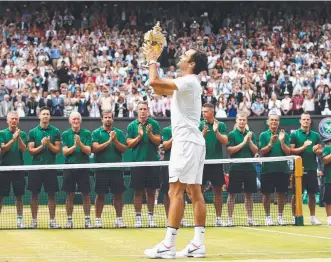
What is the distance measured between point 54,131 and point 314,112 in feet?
65.4

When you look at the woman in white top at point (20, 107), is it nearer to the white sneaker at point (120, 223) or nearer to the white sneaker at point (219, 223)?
the white sneaker at point (120, 223)

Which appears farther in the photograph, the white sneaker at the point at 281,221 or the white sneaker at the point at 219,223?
the white sneaker at the point at 281,221

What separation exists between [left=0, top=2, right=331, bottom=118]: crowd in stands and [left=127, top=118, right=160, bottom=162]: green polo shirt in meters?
15.0

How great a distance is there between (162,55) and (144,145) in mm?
24202

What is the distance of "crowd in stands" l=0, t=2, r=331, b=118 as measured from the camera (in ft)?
114

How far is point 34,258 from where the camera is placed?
11.9 m

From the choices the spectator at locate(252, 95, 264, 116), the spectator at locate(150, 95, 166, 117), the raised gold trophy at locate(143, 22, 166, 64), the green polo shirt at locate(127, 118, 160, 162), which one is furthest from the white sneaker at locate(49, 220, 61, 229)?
the spectator at locate(252, 95, 264, 116)

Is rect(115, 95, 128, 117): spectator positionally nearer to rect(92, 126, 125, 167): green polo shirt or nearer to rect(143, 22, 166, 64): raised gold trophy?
rect(92, 126, 125, 167): green polo shirt

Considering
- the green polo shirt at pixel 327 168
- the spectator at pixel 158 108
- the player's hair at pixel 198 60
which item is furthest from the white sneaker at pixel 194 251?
the spectator at pixel 158 108

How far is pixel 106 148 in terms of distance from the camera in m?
18.2

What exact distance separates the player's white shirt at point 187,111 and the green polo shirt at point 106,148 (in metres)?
6.30

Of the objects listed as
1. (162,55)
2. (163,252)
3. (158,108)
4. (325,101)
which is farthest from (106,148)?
(162,55)

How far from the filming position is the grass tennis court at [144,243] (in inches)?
474

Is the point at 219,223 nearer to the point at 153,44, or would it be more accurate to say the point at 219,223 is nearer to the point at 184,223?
the point at 184,223
